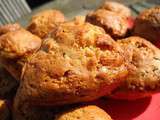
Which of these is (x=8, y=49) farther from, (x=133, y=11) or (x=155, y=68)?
(x=133, y=11)

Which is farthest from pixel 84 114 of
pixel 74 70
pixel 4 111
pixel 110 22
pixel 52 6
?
pixel 52 6

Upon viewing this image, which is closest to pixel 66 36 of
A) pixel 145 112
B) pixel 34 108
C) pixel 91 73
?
pixel 91 73

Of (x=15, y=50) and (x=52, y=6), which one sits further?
(x=52, y=6)

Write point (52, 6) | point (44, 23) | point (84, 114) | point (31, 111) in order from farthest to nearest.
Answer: point (52, 6) < point (44, 23) < point (31, 111) < point (84, 114)

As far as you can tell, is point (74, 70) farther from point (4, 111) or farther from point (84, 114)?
point (4, 111)

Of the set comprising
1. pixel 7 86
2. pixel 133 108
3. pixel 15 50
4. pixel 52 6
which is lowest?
pixel 52 6

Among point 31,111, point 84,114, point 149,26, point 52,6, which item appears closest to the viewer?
point 84,114
